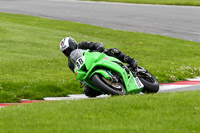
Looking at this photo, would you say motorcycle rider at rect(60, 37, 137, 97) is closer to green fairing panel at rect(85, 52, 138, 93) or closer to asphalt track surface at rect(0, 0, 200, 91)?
green fairing panel at rect(85, 52, 138, 93)

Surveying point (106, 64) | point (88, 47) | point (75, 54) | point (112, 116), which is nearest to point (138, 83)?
point (106, 64)

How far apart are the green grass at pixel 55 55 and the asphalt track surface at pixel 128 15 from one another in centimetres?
197

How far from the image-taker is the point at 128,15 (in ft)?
104

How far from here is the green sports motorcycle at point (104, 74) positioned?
9117mm

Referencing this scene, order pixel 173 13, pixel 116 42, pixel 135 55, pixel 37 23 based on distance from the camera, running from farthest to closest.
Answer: pixel 173 13 → pixel 37 23 → pixel 116 42 → pixel 135 55

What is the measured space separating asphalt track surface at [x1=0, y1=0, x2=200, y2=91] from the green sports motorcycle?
13.1m

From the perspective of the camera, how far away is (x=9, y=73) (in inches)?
513

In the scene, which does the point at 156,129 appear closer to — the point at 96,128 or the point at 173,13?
the point at 96,128

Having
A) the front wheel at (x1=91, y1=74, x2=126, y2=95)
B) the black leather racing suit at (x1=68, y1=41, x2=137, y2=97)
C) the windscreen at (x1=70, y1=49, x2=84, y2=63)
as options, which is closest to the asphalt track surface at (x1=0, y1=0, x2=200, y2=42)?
the black leather racing suit at (x1=68, y1=41, x2=137, y2=97)

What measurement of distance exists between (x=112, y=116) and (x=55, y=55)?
404 inches

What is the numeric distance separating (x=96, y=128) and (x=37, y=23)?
21817 millimetres

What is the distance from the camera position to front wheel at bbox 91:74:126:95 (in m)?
8.95

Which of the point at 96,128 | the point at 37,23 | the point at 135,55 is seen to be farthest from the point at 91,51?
the point at 37,23

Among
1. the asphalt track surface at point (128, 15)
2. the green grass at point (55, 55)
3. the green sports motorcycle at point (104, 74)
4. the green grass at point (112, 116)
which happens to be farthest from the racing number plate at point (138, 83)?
the asphalt track surface at point (128, 15)
